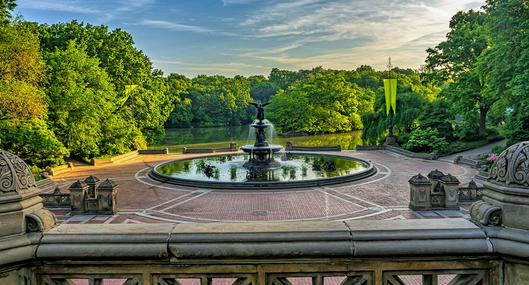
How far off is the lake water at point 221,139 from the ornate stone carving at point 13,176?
45.1 meters

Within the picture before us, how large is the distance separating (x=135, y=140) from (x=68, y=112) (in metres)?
12.1

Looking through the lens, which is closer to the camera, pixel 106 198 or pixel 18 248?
pixel 18 248

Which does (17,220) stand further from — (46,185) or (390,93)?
(390,93)

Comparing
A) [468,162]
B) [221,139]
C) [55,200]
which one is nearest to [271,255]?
[55,200]

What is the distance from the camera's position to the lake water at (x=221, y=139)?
56.1m

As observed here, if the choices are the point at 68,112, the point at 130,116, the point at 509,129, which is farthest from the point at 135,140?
the point at 509,129

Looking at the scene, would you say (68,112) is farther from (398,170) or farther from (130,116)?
(398,170)

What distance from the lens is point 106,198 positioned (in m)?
16.1

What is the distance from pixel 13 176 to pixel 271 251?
1905mm

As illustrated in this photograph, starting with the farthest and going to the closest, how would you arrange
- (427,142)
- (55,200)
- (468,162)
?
(427,142), (468,162), (55,200)

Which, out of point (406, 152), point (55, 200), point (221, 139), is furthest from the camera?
point (221, 139)

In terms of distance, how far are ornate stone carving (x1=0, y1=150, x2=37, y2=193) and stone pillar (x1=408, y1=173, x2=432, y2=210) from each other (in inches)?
596

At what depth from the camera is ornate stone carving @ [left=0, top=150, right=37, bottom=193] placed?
2664 millimetres

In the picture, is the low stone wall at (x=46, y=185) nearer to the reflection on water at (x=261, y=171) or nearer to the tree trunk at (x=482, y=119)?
the reflection on water at (x=261, y=171)
